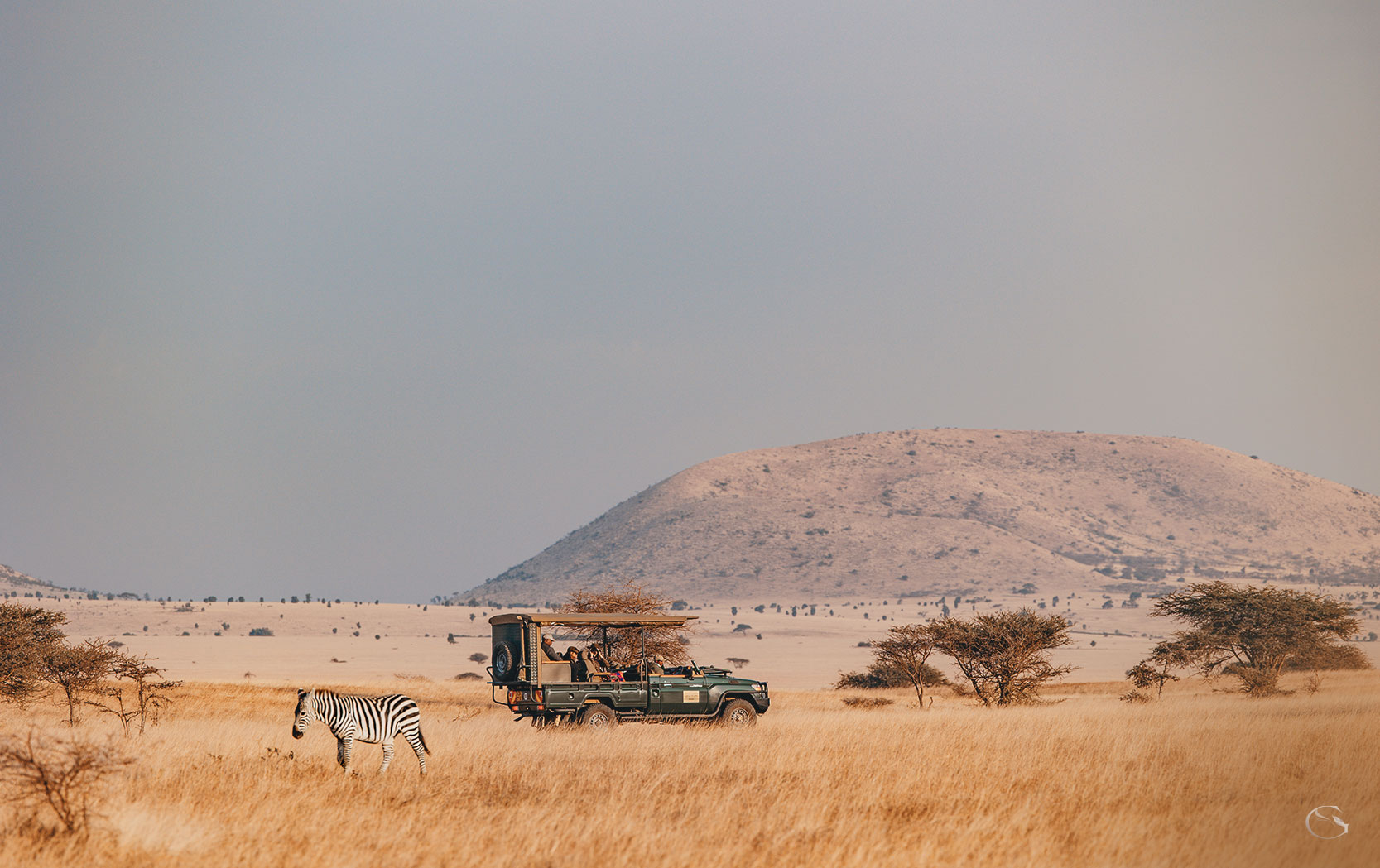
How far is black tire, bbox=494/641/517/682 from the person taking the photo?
2198 centimetres

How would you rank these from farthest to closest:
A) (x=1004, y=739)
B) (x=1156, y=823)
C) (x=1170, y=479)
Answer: (x=1170, y=479), (x=1004, y=739), (x=1156, y=823)

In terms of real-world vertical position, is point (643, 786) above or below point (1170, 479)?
below

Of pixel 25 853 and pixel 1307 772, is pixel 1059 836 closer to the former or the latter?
pixel 1307 772

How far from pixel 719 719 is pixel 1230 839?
13150 millimetres

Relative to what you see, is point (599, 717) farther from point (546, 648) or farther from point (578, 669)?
point (546, 648)

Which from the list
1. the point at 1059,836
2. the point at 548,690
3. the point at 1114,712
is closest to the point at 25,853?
the point at 1059,836

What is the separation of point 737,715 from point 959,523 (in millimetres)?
141348

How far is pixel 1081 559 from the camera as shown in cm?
15262

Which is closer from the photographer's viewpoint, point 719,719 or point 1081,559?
point 719,719

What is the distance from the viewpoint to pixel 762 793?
13172mm

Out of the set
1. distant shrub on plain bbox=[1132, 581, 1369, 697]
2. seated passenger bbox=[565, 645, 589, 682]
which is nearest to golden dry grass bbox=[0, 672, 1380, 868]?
seated passenger bbox=[565, 645, 589, 682]

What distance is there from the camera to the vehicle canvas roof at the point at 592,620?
2134 centimetres

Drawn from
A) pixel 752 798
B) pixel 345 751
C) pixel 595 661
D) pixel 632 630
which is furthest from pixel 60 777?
pixel 632 630

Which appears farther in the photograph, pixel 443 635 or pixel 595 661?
pixel 443 635
